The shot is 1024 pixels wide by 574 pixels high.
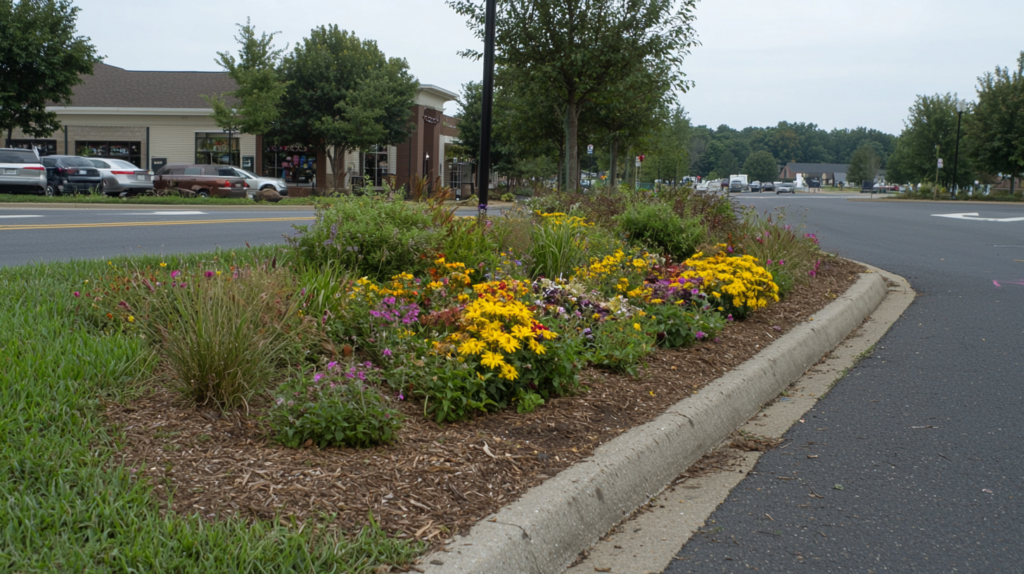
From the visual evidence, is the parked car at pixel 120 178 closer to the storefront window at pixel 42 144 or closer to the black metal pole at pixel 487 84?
the storefront window at pixel 42 144

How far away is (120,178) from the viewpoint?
2781cm

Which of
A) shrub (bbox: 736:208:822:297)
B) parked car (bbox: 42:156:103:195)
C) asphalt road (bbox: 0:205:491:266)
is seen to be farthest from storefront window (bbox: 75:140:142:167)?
shrub (bbox: 736:208:822:297)

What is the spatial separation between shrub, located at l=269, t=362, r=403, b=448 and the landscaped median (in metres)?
0.01

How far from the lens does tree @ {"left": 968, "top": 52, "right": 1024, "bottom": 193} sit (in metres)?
A: 48.2

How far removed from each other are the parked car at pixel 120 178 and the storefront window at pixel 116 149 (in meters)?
14.4

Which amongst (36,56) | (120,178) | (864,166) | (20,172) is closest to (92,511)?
(20,172)

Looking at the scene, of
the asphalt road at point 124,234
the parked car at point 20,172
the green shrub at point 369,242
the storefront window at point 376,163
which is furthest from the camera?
the storefront window at point 376,163

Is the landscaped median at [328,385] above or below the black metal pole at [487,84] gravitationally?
below

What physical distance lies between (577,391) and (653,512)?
3.38 feet

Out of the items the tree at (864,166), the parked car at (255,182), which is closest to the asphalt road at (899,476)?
the parked car at (255,182)

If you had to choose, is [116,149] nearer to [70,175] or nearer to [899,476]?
[70,175]

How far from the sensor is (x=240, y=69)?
3284 cm

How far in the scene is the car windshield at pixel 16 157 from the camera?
2361 cm

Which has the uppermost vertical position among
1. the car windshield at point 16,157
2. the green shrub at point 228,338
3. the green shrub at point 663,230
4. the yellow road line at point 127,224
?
the car windshield at point 16,157
